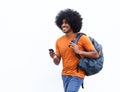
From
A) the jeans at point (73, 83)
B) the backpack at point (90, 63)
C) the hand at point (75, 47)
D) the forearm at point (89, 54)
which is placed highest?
the hand at point (75, 47)

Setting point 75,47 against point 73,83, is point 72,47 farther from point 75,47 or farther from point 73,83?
point 73,83

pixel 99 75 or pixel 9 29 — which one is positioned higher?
pixel 9 29

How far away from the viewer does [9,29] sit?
6980 millimetres

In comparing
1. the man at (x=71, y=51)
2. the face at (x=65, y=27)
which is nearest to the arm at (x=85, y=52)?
the man at (x=71, y=51)

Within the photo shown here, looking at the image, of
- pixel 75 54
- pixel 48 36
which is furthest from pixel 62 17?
pixel 48 36

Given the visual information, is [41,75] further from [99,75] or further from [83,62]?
[83,62]

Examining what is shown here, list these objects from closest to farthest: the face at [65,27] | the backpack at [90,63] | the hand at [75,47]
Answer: the hand at [75,47], the backpack at [90,63], the face at [65,27]

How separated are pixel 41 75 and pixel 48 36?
20.8 inches

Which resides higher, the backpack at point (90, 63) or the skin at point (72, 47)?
the skin at point (72, 47)

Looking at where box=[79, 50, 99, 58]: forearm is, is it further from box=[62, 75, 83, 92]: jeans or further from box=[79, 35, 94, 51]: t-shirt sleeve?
box=[62, 75, 83, 92]: jeans

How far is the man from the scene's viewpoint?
5.65 meters

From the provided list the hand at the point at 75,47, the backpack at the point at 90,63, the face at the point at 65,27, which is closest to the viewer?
the hand at the point at 75,47

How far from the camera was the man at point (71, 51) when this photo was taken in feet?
18.5

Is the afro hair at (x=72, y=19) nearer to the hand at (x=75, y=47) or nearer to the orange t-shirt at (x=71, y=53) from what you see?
the orange t-shirt at (x=71, y=53)
